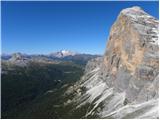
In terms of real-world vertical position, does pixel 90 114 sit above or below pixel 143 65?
below

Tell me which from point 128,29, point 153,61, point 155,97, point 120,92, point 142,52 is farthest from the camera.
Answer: point 128,29

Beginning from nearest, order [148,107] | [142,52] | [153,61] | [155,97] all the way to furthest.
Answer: [148,107], [155,97], [153,61], [142,52]

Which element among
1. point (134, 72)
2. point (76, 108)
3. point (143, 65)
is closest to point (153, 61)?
point (143, 65)

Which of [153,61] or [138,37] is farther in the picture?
[138,37]

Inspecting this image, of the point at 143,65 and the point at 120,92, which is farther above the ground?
the point at 143,65

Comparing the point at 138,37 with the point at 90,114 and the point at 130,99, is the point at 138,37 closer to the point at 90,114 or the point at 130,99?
the point at 130,99

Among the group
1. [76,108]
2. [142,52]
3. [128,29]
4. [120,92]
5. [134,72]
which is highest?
[128,29]

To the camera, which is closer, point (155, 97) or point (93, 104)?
point (155, 97)

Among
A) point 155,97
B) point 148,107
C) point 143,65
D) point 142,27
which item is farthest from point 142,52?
point 148,107

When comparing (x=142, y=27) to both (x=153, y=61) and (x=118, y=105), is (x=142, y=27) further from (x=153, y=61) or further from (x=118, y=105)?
(x=118, y=105)
